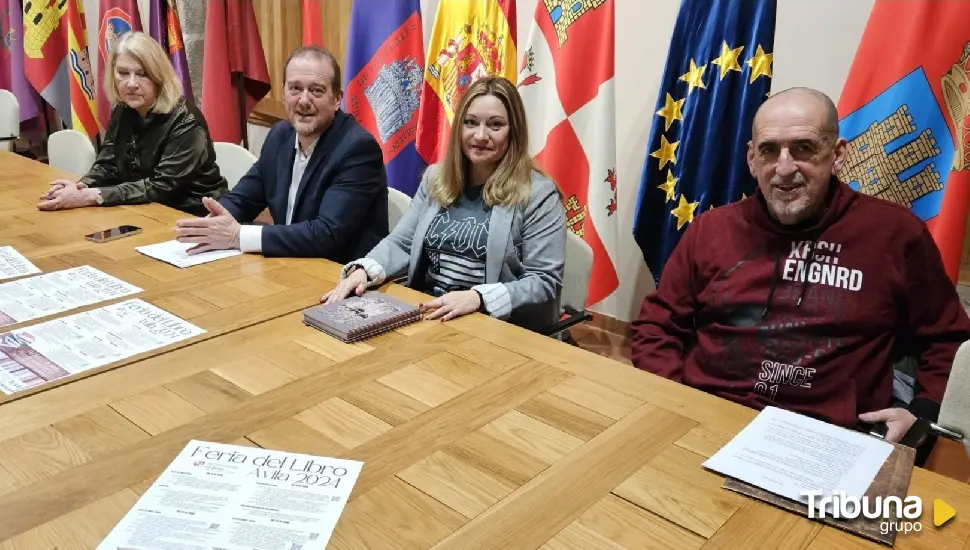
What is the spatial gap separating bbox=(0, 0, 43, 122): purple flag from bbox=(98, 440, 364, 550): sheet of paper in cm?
479

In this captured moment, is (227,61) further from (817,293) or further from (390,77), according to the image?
(817,293)

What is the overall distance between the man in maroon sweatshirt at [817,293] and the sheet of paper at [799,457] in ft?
1.29

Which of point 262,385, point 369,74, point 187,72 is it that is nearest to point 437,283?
point 262,385

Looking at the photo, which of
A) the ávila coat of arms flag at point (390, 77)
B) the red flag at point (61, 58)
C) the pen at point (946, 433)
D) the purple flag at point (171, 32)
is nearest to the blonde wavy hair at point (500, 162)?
the pen at point (946, 433)

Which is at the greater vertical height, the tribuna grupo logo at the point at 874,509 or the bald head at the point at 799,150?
the bald head at the point at 799,150

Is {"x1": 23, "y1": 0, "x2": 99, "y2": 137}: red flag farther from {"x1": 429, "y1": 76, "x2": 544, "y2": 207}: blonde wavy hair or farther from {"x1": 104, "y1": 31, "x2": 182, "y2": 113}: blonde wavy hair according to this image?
{"x1": 429, "y1": 76, "x2": 544, "y2": 207}: blonde wavy hair

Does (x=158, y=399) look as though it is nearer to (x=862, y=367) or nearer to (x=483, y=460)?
(x=483, y=460)

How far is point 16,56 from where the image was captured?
15.8ft

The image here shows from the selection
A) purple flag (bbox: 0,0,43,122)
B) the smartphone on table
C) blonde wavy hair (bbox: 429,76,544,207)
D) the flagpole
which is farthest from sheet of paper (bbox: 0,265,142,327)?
purple flag (bbox: 0,0,43,122)

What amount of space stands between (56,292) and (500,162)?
3.65ft

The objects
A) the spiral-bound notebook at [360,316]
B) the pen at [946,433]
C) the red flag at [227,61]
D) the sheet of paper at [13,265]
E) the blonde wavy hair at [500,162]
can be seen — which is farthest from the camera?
the red flag at [227,61]

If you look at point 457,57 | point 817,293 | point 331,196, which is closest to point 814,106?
point 817,293

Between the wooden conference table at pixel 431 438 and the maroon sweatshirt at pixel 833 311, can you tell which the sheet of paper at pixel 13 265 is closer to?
the wooden conference table at pixel 431 438

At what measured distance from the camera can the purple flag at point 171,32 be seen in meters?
4.12
